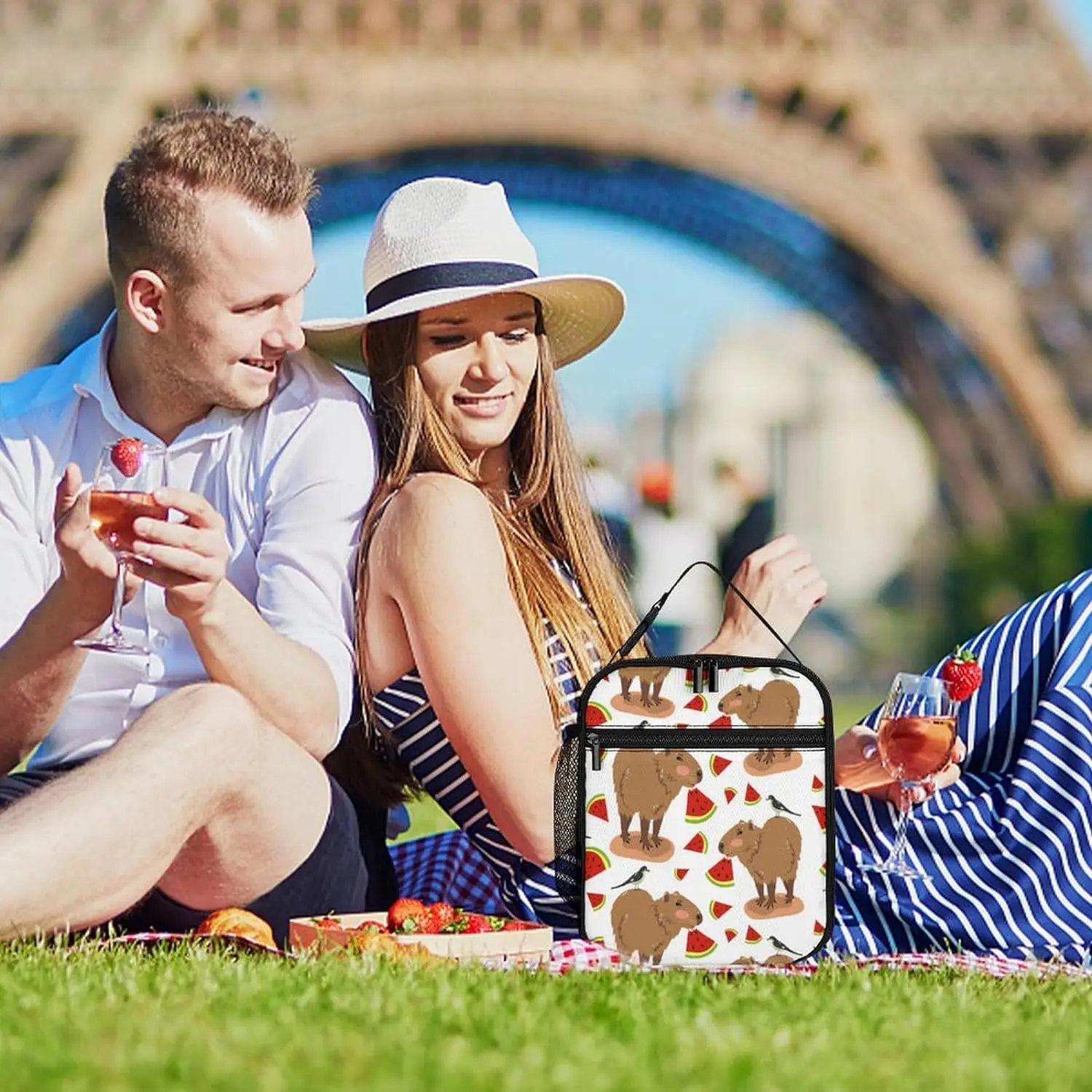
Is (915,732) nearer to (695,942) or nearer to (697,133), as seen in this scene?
Result: (695,942)

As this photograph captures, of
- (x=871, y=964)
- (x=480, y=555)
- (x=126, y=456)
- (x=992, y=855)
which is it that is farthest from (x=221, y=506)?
(x=992, y=855)

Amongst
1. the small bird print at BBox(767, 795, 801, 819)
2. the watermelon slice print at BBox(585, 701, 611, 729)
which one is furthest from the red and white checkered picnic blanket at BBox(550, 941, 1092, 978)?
the watermelon slice print at BBox(585, 701, 611, 729)

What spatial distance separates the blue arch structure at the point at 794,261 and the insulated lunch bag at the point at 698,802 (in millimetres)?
13821

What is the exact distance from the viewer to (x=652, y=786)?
119 inches

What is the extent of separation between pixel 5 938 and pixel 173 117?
4.19 ft

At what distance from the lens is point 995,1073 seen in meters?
2.21

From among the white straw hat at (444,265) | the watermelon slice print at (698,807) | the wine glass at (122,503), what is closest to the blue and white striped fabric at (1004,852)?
the watermelon slice print at (698,807)

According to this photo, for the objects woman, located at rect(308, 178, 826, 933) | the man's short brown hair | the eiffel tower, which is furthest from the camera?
the eiffel tower

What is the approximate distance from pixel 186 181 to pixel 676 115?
13.6 m

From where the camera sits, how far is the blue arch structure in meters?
17.8

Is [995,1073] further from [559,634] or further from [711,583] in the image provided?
[711,583]

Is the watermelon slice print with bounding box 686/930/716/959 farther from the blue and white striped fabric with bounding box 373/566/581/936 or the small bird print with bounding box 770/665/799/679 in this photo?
the small bird print with bounding box 770/665/799/679

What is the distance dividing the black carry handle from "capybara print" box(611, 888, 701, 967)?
0.35 meters

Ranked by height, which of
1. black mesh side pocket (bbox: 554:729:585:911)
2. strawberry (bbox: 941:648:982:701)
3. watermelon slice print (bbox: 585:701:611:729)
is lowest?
black mesh side pocket (bbox: 554:729:585:911)
